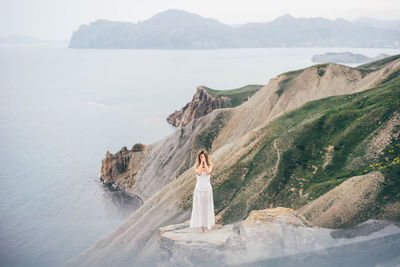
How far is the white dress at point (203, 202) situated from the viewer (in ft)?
58.5

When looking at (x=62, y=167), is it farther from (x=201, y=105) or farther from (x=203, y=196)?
(x=203, y=196)

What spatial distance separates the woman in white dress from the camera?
1745cm

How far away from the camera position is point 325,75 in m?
65.6

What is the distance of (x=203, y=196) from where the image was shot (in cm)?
1809

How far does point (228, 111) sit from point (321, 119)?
32595 mm

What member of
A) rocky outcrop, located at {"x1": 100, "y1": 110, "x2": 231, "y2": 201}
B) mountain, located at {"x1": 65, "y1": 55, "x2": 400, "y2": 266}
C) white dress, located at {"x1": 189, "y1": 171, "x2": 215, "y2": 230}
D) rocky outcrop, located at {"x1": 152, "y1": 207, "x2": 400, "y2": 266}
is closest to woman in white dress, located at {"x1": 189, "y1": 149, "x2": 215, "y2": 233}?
white dress, located at {"x1": 189, "y1": 171, "x2": 215, "y2": 230}

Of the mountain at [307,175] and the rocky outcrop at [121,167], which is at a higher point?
the mountain at [307,175]

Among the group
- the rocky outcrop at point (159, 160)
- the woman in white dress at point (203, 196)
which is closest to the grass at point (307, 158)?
the woman in white dress at point (203, 196)

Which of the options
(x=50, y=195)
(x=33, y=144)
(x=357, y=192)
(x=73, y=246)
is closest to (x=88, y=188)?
(x=50, y=195)

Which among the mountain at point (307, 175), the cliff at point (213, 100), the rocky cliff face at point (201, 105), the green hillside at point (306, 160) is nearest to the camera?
the mountain at point (307, 175)

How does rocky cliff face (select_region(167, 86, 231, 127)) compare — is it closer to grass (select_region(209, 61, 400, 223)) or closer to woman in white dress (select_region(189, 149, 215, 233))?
grass (select_region(209, 61, 400, 223))

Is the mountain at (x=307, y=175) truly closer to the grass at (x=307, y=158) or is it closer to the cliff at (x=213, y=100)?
the grass at (x=307, y=158)

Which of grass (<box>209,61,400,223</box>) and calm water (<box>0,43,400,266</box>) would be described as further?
calm water (<box>0,43,400,266</box>)

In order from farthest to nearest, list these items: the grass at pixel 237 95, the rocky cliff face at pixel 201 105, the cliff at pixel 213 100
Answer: the rocky cliff face at pixel 201 105
the cliff at pixel 213 100
the grass at pixel 237 95
